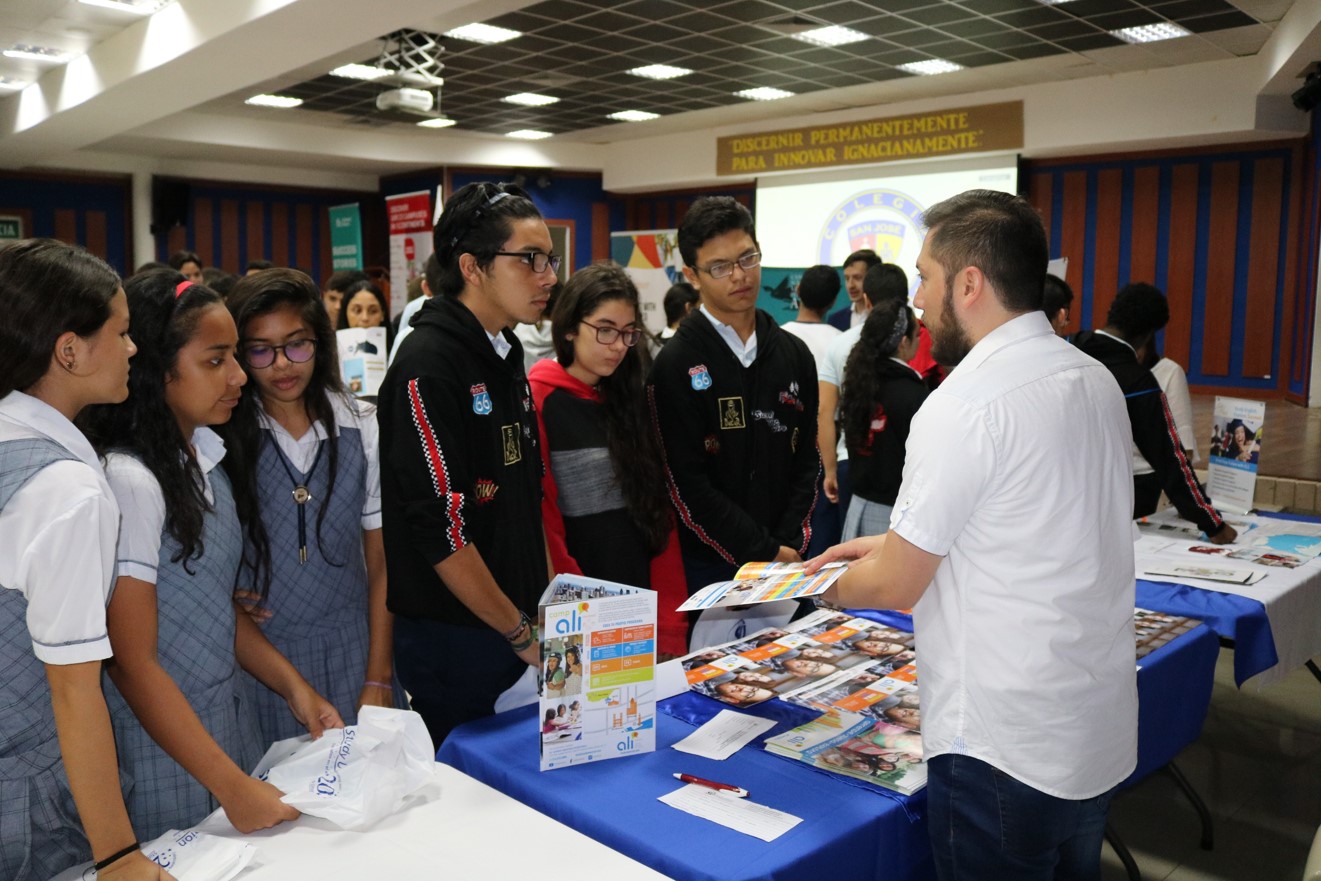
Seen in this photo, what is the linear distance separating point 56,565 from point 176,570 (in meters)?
0.36

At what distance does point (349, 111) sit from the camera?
10.7 m

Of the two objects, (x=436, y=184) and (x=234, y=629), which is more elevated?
(x=436, y=184)

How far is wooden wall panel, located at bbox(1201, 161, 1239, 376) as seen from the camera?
905cm

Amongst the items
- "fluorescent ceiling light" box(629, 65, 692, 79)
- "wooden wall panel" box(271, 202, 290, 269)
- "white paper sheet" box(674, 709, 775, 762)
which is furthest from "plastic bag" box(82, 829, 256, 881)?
"wooden wall panel" box(271, 202, 290, 269)

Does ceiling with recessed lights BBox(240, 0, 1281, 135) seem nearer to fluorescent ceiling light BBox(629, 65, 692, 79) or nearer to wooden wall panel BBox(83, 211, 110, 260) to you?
fluorescent ceiling light BBox(629, 65, 692, 79)

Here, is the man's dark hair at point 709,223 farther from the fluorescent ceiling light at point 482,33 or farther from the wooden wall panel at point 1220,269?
the wooden wall panel at point 1220,269

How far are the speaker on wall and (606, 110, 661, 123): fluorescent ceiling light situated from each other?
17.9ft

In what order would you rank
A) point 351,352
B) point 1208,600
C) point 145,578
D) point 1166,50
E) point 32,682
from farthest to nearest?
point 1166,50 < point 351,352 < point 1208,600 < point 145,578 < point 32,682

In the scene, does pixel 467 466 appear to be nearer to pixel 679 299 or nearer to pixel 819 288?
pixel 819 288

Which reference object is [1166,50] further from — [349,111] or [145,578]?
[145,578]

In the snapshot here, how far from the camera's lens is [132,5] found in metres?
6.52

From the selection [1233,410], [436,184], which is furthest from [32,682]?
[436,184]

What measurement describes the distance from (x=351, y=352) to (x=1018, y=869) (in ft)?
12.8

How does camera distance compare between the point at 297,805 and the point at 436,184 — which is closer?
the point at 297,805
